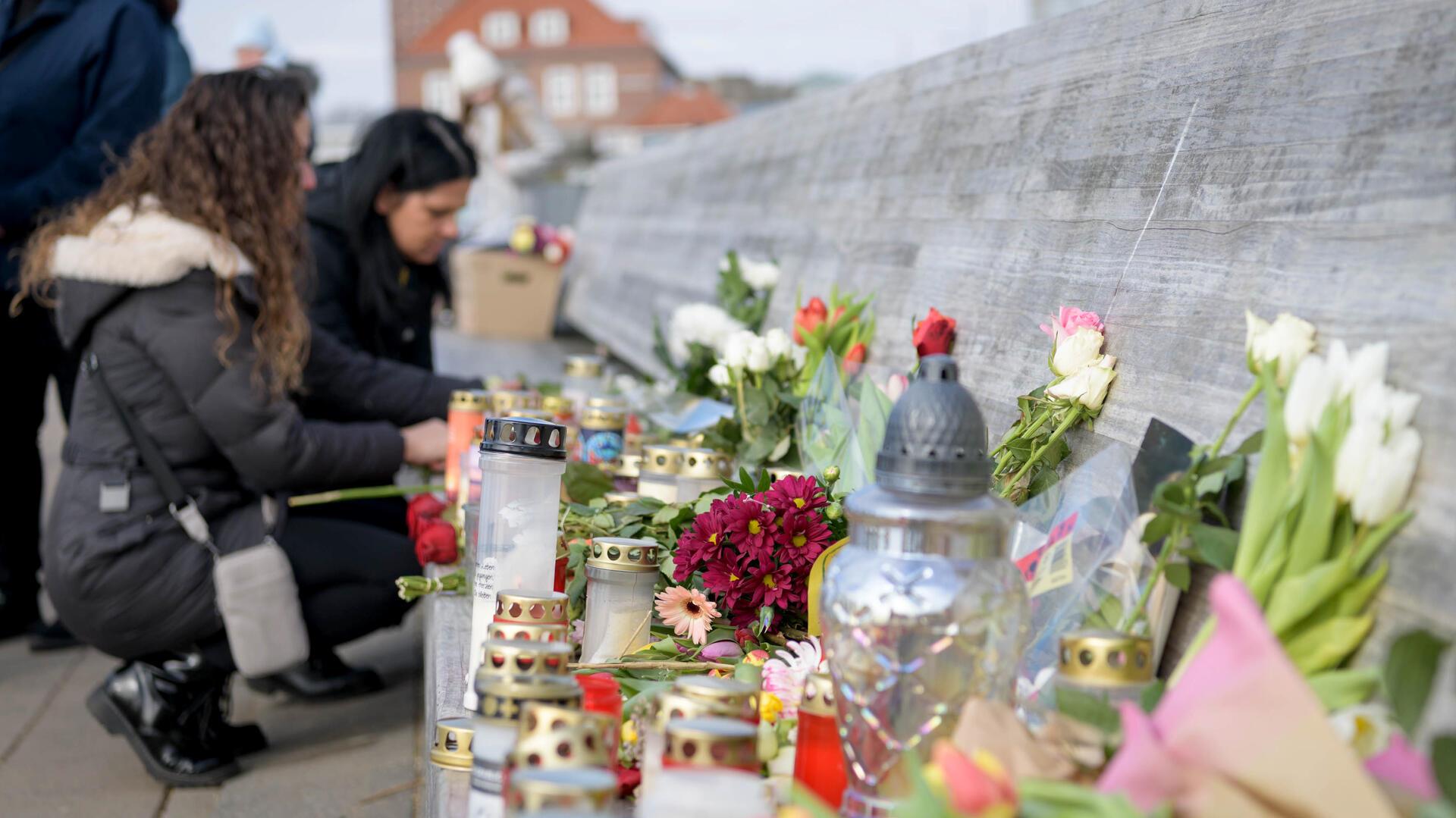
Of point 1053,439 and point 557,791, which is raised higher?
point 1053,439

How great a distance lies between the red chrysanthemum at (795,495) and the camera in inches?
68.4

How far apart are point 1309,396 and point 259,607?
264 centimetres

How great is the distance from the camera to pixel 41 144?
4672 millimetres

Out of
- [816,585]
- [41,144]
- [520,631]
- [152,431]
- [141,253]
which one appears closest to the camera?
[520,631]

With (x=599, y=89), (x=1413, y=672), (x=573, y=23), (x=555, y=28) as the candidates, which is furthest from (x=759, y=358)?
(x=573, y=23)

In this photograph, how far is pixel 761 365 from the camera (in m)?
2.77

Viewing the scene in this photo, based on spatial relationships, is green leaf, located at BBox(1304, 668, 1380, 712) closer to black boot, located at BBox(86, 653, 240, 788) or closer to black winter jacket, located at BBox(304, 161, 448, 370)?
black boot, located at BBox(86, 653, 240, 788)

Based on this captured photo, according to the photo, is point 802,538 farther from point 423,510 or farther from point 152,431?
point 152,431

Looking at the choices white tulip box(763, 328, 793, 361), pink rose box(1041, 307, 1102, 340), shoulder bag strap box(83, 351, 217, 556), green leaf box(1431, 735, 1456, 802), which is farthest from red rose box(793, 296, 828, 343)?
green leaf box(1431, 735, 1456, 802)

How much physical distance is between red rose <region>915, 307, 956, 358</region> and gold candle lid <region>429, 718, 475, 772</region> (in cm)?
99

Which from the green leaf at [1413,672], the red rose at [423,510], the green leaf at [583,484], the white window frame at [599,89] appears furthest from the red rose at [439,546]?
the white window frame at [599,89]

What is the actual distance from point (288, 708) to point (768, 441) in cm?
215

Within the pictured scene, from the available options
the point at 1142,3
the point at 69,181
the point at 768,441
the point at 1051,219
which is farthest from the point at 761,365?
the point at 69,181

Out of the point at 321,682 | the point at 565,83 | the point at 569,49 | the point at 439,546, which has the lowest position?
the point at 321,682
